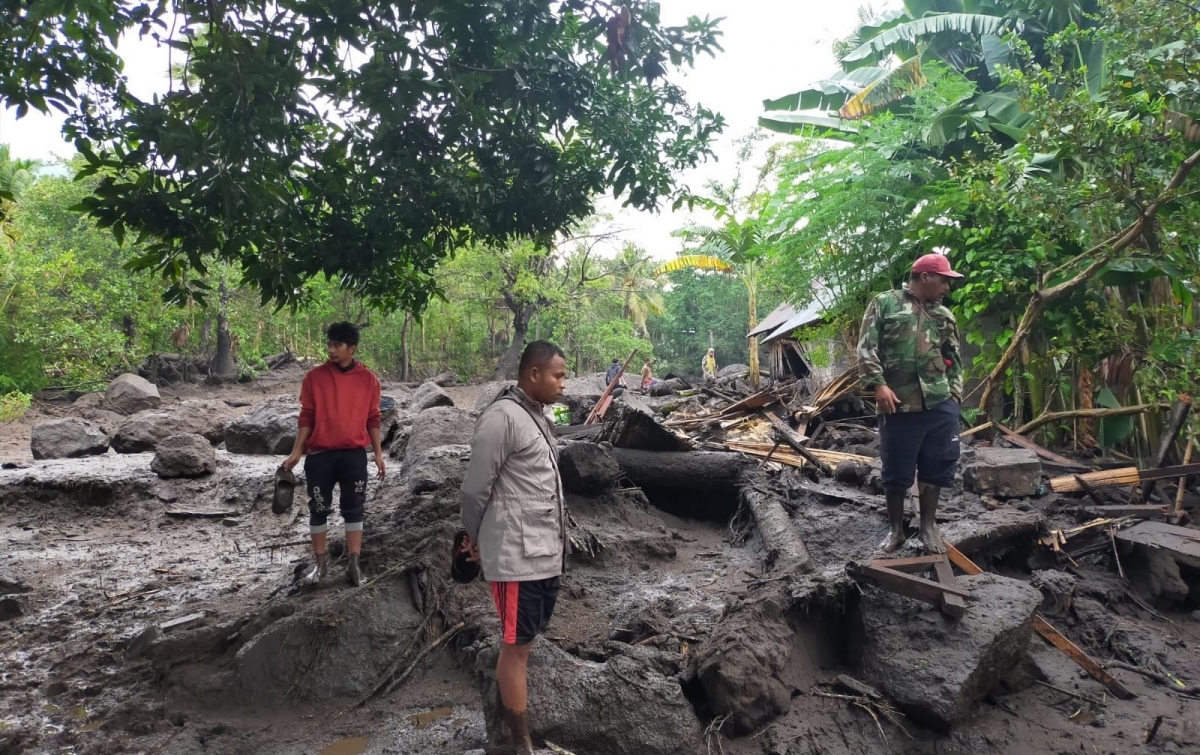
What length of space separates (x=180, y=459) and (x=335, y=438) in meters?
5.67

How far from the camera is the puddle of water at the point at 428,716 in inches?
144

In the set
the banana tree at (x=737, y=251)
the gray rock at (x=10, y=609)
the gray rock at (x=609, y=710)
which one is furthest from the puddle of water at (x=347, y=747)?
the banana tree at (x=737, y=251)

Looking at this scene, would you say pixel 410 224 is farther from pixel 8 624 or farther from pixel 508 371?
pixel 508 371

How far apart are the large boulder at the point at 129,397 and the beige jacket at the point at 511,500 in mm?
18293

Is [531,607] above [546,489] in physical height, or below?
below

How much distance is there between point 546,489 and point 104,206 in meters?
3.65

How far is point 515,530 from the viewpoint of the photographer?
9.77 feet

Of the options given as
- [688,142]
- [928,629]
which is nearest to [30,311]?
[688,142]

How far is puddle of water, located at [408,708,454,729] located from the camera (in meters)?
3.66

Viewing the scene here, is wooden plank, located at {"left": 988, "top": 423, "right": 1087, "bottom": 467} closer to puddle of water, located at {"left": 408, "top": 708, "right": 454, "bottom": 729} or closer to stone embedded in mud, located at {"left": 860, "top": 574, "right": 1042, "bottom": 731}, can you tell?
stone embedded in mud, located at {"left": 860, "top": 574, "right": 1042, "bottom": 731}

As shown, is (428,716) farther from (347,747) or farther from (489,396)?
(489,396)

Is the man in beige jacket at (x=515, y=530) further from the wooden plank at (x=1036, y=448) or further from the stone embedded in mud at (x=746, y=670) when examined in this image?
the wooden plank at (x=1036, y=448)

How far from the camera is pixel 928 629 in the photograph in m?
3.69

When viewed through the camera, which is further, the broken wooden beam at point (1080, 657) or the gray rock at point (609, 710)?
the broken wooden beam at point (1080, 657)
